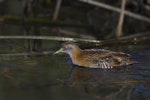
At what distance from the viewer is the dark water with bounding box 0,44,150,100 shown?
7.81 metres

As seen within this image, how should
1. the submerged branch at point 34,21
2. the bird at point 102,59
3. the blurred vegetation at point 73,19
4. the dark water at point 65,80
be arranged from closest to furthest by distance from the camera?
the dark water at point 65,80 → the bird at point 102,59 → the blurred vegetation at point 73,19 → the submerged branch at point 34,21

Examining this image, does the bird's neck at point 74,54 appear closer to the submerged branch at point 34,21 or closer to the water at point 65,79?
the water at point 65,79

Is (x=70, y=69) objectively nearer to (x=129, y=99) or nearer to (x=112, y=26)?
(x=129, y=99)

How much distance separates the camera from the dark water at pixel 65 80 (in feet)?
25.6

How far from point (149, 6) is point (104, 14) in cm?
209

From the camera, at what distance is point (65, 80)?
28.4 ft

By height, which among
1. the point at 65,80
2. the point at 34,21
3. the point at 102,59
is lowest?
the point at 65,80

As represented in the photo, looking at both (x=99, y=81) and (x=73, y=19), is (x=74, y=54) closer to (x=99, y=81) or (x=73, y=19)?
A: (x=99, y=81)

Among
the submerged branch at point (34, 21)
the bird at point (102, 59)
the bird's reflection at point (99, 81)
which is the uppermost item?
the submerged branch at point (34, 21)

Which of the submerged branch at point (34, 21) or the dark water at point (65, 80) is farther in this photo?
the submerged branch at point (34, 21)

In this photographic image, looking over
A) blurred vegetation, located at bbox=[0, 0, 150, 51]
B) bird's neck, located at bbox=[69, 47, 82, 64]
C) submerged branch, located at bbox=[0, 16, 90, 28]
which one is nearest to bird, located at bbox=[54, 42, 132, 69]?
bird's neck, located at bbox=[69, 47, 82, 64]

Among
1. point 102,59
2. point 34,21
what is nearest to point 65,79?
point 102,59

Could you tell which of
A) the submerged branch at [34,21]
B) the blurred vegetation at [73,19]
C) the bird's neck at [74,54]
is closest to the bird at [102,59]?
the bird's neck at [74,54]

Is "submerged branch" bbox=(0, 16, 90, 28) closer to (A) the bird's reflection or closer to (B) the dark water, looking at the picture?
(B) the dark water
